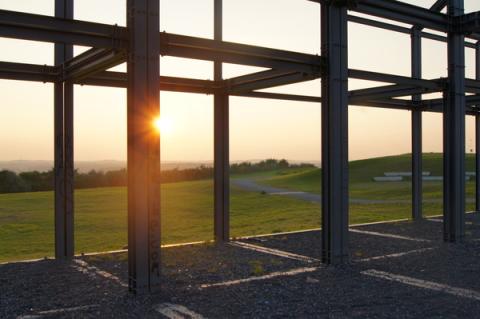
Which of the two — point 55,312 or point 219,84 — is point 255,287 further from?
point 219,84

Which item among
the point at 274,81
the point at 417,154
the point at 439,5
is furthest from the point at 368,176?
the point at 274,81

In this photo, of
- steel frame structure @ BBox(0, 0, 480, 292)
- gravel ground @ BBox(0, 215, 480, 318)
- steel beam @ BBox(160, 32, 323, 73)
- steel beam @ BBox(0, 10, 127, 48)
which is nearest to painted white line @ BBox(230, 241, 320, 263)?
gravel ground @ BBox(0, 215, 480, 318)

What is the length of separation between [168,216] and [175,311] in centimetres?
1480

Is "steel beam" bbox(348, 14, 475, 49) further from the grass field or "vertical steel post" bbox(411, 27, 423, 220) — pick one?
the grass field

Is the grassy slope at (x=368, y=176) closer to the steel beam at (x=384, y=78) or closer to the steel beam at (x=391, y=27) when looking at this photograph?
the steel beam at (x=391, y=27)

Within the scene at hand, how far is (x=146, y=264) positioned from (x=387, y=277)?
11.8ft

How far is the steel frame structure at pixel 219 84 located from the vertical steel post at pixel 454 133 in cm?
2

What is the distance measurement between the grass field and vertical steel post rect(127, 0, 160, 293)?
18.3 ft

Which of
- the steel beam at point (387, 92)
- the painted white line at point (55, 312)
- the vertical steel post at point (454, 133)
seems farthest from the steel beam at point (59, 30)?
the vertical steel post at point (454, 133)

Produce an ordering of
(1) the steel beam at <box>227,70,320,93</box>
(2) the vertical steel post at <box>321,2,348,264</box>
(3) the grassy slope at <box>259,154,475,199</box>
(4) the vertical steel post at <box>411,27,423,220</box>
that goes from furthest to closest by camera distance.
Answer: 1. (3) the grassy slope at <box>259,154,475,199</box>
2. (4) the vertical steel post at <box>411,27,423,220</box>
3. (1) the steel beam at <box>227,70,320,93</box>
4. (2) the vertical steel post at <box>321,2,348,264</box>

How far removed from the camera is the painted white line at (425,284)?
259 inches

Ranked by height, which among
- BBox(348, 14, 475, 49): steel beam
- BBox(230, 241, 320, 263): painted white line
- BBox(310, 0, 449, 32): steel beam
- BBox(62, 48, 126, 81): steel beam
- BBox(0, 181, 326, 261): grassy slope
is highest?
BBox(348, 14, 475, 49): steel beam

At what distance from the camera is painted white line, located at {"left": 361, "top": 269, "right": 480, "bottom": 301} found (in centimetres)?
658

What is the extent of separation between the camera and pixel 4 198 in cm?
2578
